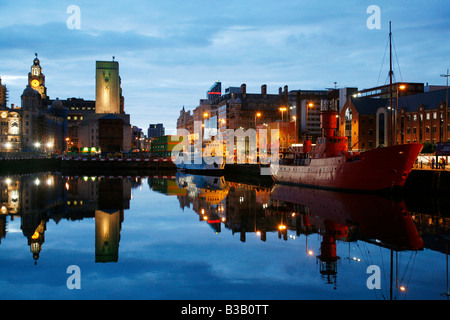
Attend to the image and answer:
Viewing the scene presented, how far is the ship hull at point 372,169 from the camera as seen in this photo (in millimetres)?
36312

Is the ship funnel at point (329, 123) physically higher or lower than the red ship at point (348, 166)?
higher

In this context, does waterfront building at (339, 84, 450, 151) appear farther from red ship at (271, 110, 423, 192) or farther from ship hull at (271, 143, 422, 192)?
ship hull at (271, 143, 422, 192)

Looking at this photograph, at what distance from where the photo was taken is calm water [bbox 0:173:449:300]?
1232 centimetres

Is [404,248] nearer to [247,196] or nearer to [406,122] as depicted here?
[247,196]

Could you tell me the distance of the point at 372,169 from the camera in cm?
3759

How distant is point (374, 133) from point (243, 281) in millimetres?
88389

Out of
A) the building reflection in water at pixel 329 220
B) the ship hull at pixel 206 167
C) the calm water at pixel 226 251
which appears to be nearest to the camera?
the calm water at pixel 226 251

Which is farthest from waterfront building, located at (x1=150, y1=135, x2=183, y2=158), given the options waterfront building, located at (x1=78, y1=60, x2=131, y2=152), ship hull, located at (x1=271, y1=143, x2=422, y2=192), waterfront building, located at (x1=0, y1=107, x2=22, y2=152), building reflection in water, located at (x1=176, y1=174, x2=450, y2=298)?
building reflection in water, located at (x1=176, y1=174, x2=450, y2=298)

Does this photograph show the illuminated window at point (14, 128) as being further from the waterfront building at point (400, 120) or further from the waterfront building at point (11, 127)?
the waterfront building at point (400, 120)

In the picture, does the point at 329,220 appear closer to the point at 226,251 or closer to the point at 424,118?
the point at 226,251

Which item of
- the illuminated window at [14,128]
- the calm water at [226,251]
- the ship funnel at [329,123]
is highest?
the illuminated window at [14,128]

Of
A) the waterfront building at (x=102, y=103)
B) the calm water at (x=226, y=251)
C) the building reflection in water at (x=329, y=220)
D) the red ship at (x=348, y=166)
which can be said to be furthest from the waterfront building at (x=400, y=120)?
A: the waterfront building at (x=102, y=103)

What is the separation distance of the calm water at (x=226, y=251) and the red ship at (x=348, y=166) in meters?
6.02
